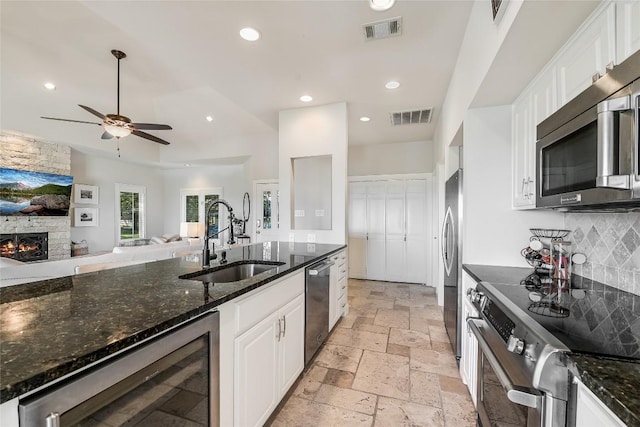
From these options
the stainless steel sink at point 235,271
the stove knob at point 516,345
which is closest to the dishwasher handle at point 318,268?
the stainless steel sink at point 235,271

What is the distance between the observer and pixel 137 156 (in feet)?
21.9

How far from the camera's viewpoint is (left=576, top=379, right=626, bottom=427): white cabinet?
0.63 m

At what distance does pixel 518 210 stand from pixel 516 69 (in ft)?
3.29

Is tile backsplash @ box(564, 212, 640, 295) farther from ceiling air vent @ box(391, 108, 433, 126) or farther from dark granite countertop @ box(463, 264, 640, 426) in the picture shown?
ceiling air vent @ box(391, 108, 433, 126)

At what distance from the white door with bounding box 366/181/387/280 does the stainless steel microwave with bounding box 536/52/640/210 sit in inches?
156

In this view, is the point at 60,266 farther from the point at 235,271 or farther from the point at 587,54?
the point at 587,54

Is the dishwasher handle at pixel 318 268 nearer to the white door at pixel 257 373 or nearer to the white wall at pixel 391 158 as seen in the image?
the white door at pixel 257 373

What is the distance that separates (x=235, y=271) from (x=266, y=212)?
4328 mm

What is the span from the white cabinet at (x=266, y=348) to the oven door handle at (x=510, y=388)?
3.69 ft

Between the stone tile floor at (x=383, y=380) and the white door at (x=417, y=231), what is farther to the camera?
the white door at (x=417, y=231)

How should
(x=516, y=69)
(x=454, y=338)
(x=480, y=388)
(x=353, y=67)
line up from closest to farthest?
(x=480, y=388) → (x=516, y=69) → (x=454, y=338) → (x=353, y=67)

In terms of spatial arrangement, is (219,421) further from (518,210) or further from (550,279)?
(518,210)

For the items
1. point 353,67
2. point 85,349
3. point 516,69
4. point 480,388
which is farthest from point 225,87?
point 480,388

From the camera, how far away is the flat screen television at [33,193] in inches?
191
